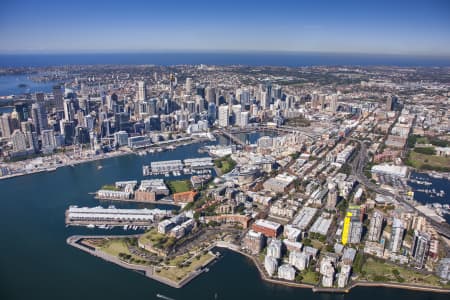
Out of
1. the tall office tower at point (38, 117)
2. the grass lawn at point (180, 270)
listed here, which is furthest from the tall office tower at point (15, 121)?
the grass lawn at point (180, 270)

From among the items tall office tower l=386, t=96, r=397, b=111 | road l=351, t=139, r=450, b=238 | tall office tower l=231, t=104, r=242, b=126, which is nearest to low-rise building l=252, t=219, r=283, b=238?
road l=351, t=139, r=450, b=238

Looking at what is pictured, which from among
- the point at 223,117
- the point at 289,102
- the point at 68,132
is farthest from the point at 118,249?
the point at 289,102

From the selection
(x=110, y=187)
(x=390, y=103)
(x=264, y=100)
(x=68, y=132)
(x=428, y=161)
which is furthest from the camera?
(x=264, y=100)

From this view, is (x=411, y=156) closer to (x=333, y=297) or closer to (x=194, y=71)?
(x=333, y=297)

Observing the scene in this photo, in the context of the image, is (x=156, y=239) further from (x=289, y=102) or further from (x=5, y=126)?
(x=289, y=102)

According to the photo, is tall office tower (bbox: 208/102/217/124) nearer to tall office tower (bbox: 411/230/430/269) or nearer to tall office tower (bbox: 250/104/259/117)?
tall office tower (bbox: 250/104/259/117)
